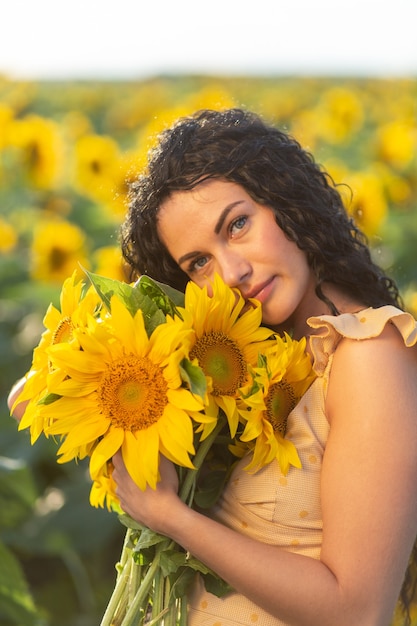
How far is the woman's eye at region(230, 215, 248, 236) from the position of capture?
1.41 metres

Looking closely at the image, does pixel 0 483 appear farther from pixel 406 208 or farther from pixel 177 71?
pixel 177 71

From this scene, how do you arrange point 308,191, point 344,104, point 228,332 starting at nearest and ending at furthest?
1. point 228,332
2. point 308,191
3. point 344,104

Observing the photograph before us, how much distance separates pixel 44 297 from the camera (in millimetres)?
3262

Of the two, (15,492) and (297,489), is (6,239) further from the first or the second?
(297,489)

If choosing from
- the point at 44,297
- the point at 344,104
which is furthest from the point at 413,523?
the point at 344,104

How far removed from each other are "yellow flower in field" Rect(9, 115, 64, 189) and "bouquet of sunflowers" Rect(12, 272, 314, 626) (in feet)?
8.54

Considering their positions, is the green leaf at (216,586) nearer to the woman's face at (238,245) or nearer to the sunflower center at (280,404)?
the sunflower center at (280,404)

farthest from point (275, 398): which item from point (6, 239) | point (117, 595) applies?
point (6, 239)

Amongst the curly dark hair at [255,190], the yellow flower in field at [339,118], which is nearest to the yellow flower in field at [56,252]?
the yellow flower in field at [339,118]

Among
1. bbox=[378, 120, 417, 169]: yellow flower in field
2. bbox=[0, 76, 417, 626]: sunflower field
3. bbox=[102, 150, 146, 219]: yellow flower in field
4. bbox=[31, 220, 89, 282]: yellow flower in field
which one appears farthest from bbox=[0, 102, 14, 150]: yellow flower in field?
bbox=[378, 120, 417, 169]: yellow flower in field

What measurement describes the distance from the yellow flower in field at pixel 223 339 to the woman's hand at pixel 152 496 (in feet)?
0.34

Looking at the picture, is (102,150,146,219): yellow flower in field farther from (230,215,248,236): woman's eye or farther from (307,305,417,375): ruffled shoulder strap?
(307,305,417,375): ruffled shoulder strap

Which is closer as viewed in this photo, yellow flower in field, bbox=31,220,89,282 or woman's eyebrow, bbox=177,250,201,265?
woman's eyebrow, bbox=177,250,201,265

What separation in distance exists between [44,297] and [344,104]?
2.04 metres
